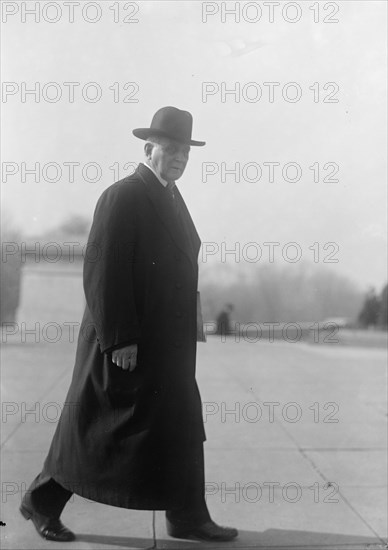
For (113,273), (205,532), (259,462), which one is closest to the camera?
(113,273)

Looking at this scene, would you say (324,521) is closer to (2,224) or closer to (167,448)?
(167,448)

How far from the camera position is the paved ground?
2.94 meters

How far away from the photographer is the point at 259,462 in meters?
3.83

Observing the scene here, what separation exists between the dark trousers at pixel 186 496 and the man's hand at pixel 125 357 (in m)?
0.47

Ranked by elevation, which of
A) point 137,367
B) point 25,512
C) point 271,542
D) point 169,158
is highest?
point 169,158

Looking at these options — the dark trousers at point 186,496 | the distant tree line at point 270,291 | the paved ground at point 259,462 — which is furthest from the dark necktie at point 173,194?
the paved ground at point 259,462

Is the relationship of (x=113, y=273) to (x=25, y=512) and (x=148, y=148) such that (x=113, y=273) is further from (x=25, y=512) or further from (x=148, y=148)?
(x=25, y=512)

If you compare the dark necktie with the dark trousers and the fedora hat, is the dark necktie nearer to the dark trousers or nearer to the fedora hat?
the fedora hat

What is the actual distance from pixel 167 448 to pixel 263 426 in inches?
75.3

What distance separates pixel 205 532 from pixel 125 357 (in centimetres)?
83

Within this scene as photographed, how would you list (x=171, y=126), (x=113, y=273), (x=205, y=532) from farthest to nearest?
1. (x=205, y=532)
2. (x=171, y=126)
3. (x=113, y=273)

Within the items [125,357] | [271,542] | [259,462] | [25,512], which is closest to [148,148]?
[125,357]

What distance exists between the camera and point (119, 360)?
106 inches

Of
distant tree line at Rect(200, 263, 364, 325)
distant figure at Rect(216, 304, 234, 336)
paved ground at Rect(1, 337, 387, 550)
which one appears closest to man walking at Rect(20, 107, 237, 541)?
paved ground at Rect(1, 337, 387, 550)
